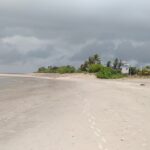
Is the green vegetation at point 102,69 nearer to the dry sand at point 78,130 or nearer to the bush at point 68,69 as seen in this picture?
the bush at point 68,69

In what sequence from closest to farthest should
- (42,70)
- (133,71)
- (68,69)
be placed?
(133,71) < (68,69) < (42,70)

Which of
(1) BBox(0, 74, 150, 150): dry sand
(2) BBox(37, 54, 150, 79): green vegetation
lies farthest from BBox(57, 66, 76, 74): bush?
(1) BBox(0, 74, 150, 150): dry sand

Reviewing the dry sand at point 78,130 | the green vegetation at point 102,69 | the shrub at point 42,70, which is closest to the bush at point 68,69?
the green vegetation at point 102,69

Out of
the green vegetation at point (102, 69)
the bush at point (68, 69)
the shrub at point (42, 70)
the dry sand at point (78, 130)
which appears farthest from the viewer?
the shrub at point (42, 70)

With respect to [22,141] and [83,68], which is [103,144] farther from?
[83,68]

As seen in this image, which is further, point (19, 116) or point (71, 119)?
point (19, 116)

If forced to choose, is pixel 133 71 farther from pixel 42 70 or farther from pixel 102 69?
pixel 42 70

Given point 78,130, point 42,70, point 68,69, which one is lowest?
point 42,70

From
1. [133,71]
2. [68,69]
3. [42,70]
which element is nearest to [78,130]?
[133,71]

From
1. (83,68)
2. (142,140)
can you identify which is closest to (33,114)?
(142,140)

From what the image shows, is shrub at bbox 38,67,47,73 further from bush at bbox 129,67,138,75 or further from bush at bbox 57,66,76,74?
bush at bbox 129,67,138,75

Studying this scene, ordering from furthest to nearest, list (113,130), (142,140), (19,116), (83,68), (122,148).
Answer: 1. (83,68)
2. (19,116)
3. (113,130)
4. (142,140)
5. (122,148)

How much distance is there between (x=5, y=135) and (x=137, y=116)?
5.57 meters

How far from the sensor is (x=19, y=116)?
17.3 metres
